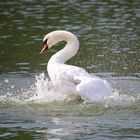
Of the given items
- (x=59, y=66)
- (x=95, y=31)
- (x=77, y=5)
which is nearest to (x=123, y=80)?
(x=59, y=66)

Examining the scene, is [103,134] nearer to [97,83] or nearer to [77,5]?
[97,83]

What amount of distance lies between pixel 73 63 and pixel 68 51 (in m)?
4.23

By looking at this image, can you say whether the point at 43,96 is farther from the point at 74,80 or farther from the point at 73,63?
the point at 73,63

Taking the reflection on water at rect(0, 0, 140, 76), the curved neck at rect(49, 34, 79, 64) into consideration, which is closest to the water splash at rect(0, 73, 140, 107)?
the curved neck at rect(49, 34, 79, 64)

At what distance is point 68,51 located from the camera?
16.4 m

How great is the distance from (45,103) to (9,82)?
7.20 feet

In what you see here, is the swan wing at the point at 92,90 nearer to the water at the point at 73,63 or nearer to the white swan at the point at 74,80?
the white swan at the point at 74,80

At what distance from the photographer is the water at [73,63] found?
13258mm

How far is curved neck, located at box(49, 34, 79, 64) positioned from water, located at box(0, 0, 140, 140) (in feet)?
2.03

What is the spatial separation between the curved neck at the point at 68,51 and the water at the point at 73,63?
2.03ft

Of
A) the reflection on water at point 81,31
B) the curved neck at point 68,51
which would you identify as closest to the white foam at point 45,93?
the curved neck at point 68,51

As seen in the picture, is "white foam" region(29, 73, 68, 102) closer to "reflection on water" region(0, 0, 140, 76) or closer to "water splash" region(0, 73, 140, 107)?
"water splash" region(0, 73, 140, 107)

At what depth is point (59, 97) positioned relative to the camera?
51.4 feet

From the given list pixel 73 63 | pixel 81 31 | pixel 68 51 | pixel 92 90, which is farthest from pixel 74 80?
pixel 81 31
